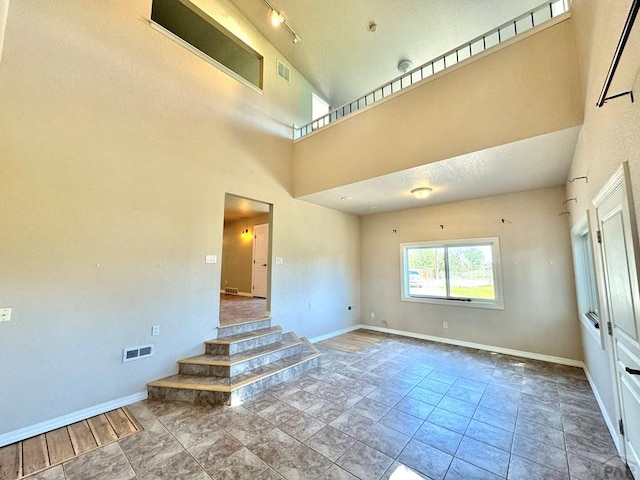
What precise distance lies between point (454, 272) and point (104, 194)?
577 centimetres

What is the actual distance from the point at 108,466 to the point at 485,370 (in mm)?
4431

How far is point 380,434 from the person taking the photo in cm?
237

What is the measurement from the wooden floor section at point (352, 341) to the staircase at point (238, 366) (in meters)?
0.83

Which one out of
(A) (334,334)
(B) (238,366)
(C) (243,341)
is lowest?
(A) (334,334)

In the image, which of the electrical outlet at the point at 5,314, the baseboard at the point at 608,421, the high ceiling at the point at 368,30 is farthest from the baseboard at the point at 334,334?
the high ceiling at the point at 368,30

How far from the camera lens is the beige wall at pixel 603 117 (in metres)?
1.38

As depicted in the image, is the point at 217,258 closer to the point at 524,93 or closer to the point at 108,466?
the point at 108,466

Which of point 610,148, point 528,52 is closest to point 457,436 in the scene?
point 610,148

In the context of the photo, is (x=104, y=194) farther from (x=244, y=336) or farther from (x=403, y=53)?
(x=403, y=53)

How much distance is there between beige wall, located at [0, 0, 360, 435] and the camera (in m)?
2.44

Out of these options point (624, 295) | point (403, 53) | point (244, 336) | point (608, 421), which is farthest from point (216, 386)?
point (403, 53)

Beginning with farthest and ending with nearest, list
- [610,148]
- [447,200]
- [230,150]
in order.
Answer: [447,200] → [230,150] → [610,148]

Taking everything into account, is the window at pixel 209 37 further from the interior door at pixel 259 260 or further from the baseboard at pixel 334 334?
the baseboard at pixel 334 334

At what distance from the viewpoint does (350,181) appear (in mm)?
4238
